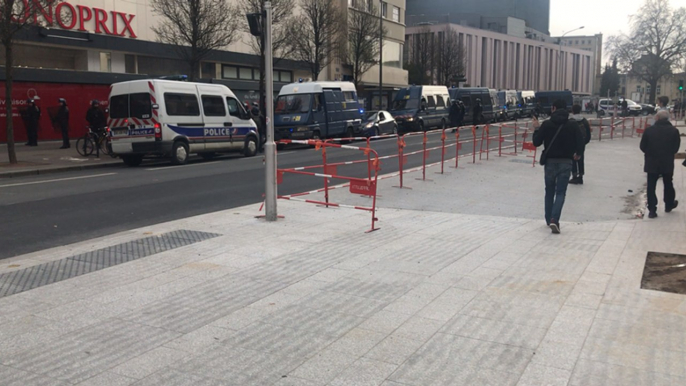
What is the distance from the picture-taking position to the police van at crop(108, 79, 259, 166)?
60.4ft

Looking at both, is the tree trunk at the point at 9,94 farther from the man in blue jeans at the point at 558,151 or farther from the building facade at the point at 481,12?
the building facade at the point at 481,12

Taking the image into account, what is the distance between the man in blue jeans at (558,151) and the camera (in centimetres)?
875

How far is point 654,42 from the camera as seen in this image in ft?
259

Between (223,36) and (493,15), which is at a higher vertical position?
(493,15)

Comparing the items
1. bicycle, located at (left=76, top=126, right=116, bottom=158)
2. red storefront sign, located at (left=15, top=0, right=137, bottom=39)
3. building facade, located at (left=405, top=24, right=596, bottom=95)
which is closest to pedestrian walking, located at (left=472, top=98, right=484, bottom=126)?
red storefront sign, located at (left=15, top=0, right=137, bottom=39)

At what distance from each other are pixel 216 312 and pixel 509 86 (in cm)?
10046

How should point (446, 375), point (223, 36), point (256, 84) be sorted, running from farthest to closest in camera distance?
point (256, 84) < point (223, 36) < point (446, 375)

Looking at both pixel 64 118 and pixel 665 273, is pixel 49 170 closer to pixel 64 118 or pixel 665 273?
pixel 64 118

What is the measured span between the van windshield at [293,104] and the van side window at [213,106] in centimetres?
614

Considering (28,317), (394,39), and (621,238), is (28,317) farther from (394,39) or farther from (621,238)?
(394,39)

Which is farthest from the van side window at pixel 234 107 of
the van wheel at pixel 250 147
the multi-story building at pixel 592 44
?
the multi-story building at pixel 592 44

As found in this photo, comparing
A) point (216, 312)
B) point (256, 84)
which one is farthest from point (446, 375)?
point (256, 84)

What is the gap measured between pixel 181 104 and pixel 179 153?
149 cm

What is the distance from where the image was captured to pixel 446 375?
4109mm
